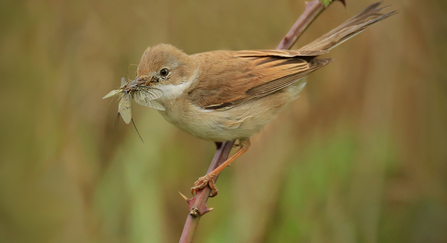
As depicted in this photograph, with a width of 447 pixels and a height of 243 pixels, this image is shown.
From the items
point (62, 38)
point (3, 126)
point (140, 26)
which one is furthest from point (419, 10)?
point (3, 126)

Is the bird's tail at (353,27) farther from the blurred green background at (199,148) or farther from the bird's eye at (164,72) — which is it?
the bird's eye at (164,72)

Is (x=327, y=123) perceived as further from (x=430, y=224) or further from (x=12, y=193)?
(x=12, y=193)

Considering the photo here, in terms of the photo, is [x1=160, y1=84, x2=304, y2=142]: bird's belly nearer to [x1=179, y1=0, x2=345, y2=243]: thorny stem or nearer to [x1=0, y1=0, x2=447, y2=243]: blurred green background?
[x1=179, y1=0, x2=345, y2=243]: thorny stem

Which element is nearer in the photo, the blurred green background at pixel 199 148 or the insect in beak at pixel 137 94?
the insect in beak at pixel 137 94

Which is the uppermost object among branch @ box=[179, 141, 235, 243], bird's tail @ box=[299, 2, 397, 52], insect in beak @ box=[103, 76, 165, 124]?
bird's tail @ box=[299, 2, 397, 52]

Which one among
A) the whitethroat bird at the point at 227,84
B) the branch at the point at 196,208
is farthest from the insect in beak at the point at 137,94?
the branch at the point at 196,208

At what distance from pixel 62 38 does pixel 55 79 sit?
43 centimetres

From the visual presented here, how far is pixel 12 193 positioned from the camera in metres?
3.43

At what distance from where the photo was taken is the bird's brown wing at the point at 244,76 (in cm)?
315

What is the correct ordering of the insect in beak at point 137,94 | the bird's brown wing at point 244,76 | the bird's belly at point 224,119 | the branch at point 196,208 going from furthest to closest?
the bird's brown wing at point 244,76 < the bird's belly at point 224,119 < the insect in beak at point 137,94 < the branch at point 196,208

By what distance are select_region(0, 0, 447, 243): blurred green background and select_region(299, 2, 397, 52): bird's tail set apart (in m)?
0.53

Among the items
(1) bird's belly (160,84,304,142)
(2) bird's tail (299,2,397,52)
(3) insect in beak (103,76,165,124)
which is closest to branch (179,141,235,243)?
(1) bird's belly (160,84,304,142)

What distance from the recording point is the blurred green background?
3.23 m

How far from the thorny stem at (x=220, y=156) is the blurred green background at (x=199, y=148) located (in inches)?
18.1
